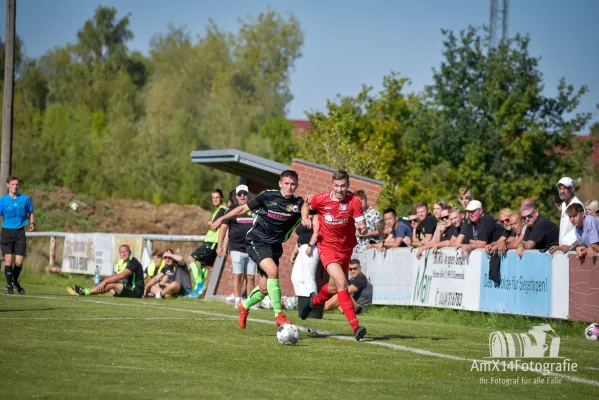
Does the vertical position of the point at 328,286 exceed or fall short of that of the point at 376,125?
it falls short

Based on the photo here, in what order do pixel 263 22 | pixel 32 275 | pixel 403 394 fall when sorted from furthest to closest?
1. pixel 263 22
2. pixel 32 275
3. pixel 403 394

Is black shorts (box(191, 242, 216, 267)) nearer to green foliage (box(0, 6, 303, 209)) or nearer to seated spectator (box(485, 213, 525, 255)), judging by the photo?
seated spectator (box(485, 213, 525, 255))

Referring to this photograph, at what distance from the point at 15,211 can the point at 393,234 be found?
7543 millimetres

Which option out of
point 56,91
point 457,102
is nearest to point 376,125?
point 457,102

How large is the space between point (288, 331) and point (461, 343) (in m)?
2.32

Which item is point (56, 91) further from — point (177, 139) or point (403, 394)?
point (403, 394)

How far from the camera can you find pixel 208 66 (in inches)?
2744

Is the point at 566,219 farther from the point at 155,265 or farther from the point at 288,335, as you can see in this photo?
the point at 155,265

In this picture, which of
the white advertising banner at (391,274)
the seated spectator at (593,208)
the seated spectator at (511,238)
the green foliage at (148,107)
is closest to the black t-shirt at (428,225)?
the white advertising banner at (391,274)

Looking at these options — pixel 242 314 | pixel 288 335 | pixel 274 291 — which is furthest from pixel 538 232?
pixel 288 335

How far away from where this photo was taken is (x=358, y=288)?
17.2m

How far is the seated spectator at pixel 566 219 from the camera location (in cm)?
1407

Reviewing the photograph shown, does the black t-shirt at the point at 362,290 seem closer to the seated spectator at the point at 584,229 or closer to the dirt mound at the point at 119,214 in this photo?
the seated spectator at the point at 584,229

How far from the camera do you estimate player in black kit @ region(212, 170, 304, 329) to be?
11.7m
